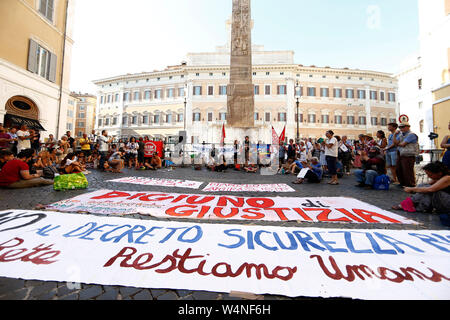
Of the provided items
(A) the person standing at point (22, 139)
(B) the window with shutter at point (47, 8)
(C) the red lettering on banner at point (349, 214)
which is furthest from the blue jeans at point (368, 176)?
(B) the window with shutter at point (47, 8)

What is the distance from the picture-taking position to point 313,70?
34312mm

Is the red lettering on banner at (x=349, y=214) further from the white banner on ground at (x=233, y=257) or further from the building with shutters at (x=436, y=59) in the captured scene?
the building with shutters at (x=436, y=59)

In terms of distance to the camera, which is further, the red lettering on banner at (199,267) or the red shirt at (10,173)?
the red shirt at (10,173)

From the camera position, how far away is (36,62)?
1148cm

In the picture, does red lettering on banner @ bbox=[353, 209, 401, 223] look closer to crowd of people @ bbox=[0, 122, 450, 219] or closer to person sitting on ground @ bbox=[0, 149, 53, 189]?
crowd of people @ bbox=[0, 122, 450, 219]

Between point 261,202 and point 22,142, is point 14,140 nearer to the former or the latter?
point 22,142

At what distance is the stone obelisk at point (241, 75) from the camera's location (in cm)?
1166

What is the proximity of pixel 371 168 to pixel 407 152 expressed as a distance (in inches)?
34.1

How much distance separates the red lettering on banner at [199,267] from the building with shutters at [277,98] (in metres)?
31.2

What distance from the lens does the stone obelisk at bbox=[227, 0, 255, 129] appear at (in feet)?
38.3

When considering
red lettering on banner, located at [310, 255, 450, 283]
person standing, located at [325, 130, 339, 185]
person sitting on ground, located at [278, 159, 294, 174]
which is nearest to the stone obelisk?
person sitting on ground, located at [278, 159, 294, 174]

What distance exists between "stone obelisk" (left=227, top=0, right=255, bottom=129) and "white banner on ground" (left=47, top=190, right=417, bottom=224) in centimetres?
826
